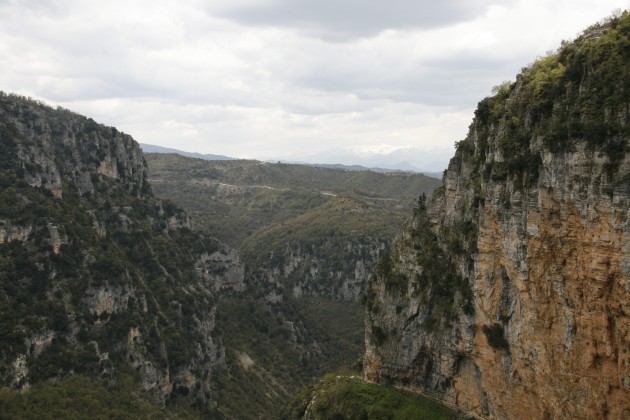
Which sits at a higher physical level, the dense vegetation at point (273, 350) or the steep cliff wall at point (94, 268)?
the steep cliff wall at point (94, 268)

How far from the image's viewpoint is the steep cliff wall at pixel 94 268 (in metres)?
61.8

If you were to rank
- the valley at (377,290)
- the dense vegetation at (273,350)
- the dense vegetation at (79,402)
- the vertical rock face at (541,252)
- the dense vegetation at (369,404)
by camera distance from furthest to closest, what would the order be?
the dense vegetation at (273,350), the dense vegetation at (79,402), the dense vegetation at (369,404), the valley at (377,290), the vertical rock face at (541,252)

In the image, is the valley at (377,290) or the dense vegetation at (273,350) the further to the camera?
the dense vegetation at (273,350)

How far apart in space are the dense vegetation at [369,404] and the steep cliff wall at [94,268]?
30196 millimetres

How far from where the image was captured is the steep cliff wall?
61.8 meters

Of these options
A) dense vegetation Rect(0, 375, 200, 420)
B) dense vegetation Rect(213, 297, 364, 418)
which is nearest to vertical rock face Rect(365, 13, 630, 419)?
dense vegetation Rect(0, 375, 200, 420)

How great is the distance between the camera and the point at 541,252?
1214 inches

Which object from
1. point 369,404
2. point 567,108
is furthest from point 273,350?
point 567,108

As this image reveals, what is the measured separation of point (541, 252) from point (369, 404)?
2269 cm

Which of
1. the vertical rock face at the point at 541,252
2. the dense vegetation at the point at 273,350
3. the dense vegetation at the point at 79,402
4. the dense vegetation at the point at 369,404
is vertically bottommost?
the dense vegetation at the point at 273,350

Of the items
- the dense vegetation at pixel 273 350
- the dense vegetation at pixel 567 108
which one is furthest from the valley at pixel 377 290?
the dense vegetation at pixel 273 350

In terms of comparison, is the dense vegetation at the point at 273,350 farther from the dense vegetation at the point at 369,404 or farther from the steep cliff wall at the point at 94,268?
the dense vegetation at the point at 369,404

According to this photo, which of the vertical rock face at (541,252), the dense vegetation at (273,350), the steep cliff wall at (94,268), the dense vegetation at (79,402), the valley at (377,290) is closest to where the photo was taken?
the vertical rock face at (541,252)

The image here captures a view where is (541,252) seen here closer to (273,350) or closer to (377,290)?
(377,290)
